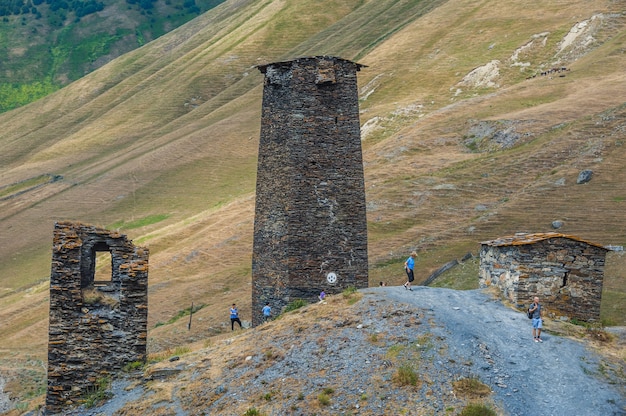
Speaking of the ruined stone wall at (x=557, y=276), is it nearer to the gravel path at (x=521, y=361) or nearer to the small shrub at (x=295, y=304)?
the gravel path at (x=521, y=361)

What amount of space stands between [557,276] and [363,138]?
2288 inches

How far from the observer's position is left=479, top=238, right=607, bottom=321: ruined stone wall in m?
20.2

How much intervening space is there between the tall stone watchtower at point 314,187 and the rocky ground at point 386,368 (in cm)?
671

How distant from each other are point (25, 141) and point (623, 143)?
4219 inches

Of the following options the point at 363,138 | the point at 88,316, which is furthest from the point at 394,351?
the point at 363,138

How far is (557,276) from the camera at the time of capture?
2041 cm

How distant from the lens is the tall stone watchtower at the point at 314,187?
27516 mm

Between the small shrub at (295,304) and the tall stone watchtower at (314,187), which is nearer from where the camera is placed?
the small shrub at (295,304)

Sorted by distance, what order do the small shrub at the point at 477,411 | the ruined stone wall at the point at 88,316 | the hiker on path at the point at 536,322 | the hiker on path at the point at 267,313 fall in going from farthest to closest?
the hiker on path at the point at 267,313
the ruined stone wall at the point at 88,316
the hiker on path at the point at 536,322
the small shrub at the point at 477,411

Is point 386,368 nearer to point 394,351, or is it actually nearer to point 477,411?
point 394,351

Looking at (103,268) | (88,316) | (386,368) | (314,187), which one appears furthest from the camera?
(103,268)

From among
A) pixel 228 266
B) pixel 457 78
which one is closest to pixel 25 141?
pixel 457 78

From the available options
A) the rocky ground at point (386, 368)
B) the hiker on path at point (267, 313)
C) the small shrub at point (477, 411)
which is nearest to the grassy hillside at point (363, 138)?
the hiker on path at point (267, 313)

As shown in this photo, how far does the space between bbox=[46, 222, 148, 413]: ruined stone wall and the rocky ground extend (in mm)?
834
